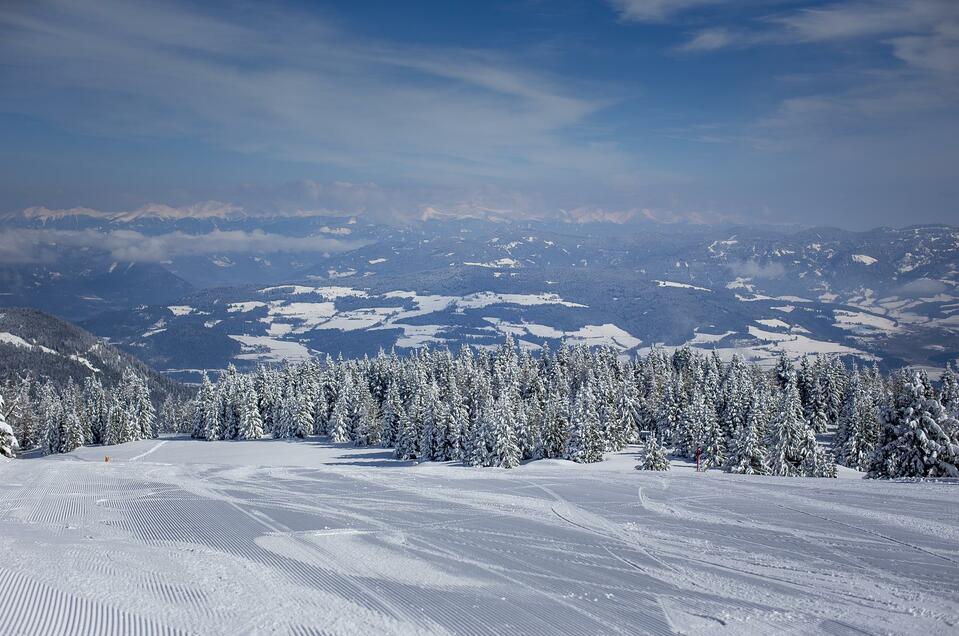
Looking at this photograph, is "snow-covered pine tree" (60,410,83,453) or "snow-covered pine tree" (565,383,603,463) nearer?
"snow-covered pine tree" (565,383,603,463)

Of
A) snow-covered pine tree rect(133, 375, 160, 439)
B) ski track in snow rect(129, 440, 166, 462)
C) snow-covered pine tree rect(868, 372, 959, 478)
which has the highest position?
snow-covered pine tree rect(868, 372, 959, 478)

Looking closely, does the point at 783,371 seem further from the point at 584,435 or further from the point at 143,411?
the point at 143,411

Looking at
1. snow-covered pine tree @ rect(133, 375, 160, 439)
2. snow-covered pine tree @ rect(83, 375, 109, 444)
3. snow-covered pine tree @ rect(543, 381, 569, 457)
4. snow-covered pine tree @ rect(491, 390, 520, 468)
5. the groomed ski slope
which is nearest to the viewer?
the groomed ski slope

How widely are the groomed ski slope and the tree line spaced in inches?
801

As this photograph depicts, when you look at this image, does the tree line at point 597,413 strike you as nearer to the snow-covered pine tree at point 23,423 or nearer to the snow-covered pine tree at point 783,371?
the snow-covered pine tree at point 783,371

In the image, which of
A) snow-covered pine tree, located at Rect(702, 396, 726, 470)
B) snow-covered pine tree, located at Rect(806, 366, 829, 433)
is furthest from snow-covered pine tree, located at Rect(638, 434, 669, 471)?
snow-covered pine tree, located at Rect(806, 366, 829, 433)

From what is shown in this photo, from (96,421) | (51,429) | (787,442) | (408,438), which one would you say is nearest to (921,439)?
(787,442)

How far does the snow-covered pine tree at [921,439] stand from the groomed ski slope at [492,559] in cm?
1044

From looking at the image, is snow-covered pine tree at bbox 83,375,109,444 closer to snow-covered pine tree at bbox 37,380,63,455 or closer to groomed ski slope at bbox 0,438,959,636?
snow-covered pine tree at bbox 37,380,63,455

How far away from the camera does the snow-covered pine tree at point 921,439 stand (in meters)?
37.8

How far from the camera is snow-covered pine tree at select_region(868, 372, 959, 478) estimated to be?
37.8 m

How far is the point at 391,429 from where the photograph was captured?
8200cm

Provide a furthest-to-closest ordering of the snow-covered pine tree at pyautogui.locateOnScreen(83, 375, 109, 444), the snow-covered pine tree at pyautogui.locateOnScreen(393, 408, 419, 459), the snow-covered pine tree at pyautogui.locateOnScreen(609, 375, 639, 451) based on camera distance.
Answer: the snow-covered pine tree at pyautogui.locateOnScreen(83, 375, 109, 444), the snow-covered pine tree at pyautogui.locateOnScreen(609, 375, 639, 451), the snow-covered pine tree at pyautogui.locateOnScreen(393, 408, 419, 459)

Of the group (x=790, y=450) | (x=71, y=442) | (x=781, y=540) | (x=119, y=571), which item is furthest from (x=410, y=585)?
(x=71, y=442)
